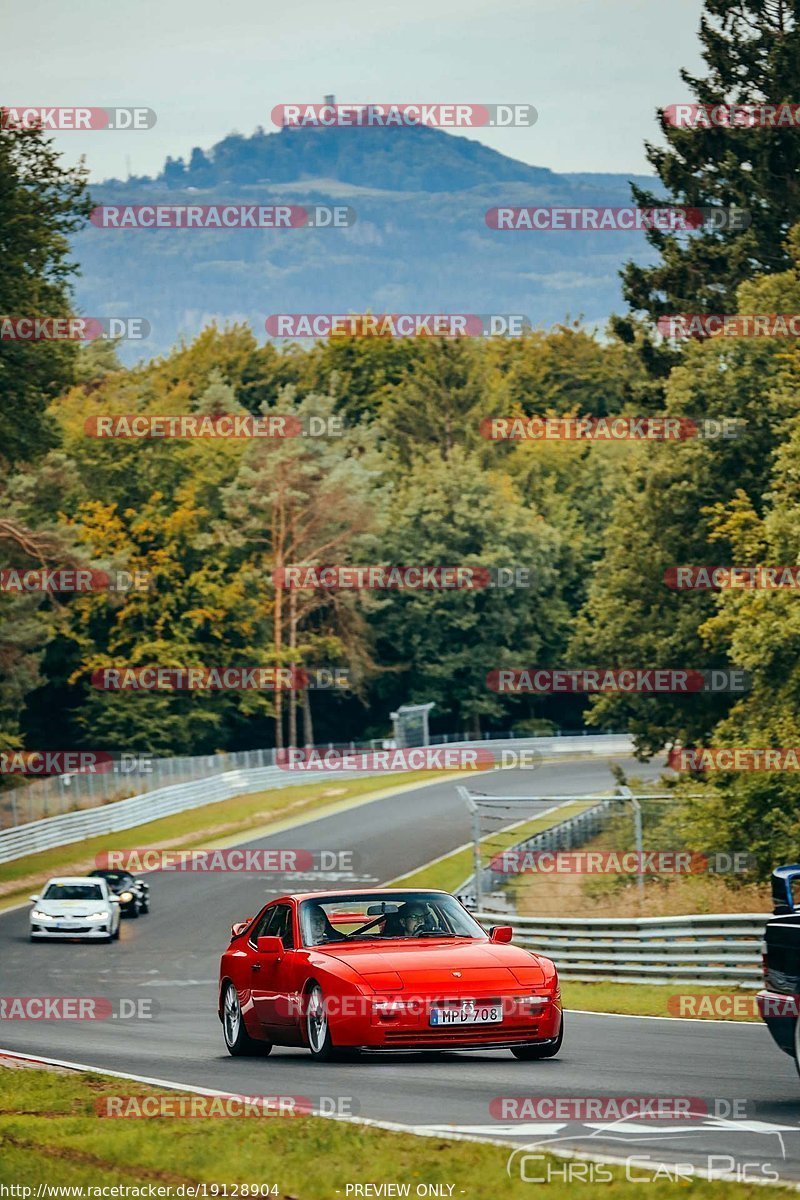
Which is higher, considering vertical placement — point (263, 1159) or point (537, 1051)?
point (263, 1159)

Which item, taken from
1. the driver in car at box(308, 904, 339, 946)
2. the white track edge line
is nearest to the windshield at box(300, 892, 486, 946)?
the driver in car at box(308, 904, 339, 946)

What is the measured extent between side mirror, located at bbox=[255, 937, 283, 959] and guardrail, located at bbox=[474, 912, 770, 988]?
833 centimetres

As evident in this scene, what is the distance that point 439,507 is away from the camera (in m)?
96.4

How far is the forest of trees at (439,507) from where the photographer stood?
45188mm

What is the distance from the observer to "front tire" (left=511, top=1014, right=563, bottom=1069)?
1406 centimetres

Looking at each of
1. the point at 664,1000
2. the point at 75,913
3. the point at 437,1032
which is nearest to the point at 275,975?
the point at 437,1032

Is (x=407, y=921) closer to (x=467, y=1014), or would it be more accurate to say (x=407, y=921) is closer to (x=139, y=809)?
(x=467, y=1014)

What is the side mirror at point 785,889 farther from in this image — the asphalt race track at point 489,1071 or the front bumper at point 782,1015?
the asphalt race track at point 489,1071

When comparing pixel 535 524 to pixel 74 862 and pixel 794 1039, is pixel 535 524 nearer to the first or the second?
pixel 74 862

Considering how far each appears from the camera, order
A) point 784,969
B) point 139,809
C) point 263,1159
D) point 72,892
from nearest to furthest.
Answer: point 263,1159, point 784,969, point 72,892, point 139,809

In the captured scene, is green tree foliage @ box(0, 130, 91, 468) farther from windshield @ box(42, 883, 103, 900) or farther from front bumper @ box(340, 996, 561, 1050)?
front bumper @ box(340, 996, 561, 1050)

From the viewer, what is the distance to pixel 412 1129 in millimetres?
10234

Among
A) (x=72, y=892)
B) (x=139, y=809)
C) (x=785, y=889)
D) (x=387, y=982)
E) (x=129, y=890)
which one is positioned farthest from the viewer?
(x=139, y=809)

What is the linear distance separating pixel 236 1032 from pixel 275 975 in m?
1.30
